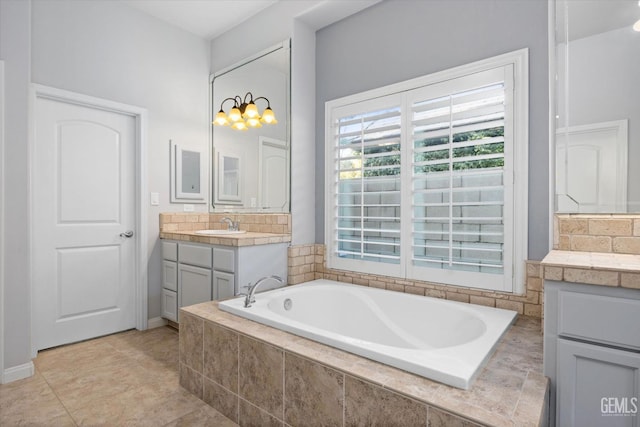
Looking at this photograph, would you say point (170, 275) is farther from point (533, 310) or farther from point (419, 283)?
point (533, 310)

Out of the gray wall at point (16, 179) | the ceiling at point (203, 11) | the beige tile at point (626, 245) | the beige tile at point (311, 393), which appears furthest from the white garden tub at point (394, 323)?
the ceiling at point (203, 11)

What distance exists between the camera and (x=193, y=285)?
291 centimetres

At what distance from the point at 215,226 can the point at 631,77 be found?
3.34 m

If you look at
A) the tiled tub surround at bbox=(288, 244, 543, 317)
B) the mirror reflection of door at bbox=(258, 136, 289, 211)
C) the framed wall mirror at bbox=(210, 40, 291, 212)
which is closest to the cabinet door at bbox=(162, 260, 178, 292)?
the framed wall mirror at bbox=(210, 40, 291, 212)

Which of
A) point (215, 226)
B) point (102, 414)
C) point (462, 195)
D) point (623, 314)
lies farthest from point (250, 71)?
point (623, 314)

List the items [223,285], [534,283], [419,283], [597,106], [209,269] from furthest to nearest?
[209,269]
[223,285]
[419,283]
[534,283]
[597,106]

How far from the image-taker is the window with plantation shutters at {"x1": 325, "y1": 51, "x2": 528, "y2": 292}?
207cm

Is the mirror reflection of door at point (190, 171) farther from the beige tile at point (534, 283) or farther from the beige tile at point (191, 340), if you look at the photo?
the beige tile at point (534, 283)

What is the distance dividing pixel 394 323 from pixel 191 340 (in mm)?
1278

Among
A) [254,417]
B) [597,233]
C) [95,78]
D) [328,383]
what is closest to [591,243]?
[597,233]

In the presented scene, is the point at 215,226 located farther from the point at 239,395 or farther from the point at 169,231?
the point at 239,395

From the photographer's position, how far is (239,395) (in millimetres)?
1748

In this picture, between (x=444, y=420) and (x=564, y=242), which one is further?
(x=564, y=242)

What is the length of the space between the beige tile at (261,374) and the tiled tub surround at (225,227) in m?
0.97
